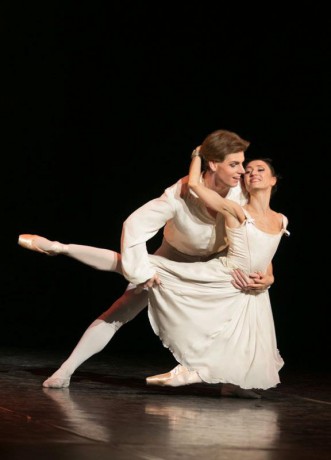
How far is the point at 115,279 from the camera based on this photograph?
675 centimetres

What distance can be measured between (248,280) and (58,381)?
0.84 m

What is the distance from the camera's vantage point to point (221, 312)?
4.07 meters

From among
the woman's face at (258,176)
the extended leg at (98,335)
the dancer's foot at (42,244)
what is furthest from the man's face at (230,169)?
the dancer's foot at (42,244)

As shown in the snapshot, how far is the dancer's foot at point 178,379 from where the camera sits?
3973 millimetres

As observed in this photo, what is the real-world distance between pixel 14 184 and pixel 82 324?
0.97 meters

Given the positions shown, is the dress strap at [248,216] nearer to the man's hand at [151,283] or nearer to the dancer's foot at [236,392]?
the man's hand at [151,283]

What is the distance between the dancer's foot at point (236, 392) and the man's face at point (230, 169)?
803 millimetres

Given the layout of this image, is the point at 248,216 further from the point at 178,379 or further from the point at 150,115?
the point at 150,115

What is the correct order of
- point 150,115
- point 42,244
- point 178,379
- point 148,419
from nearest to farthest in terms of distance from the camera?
1. point 148,419
2. point 178,379
3. point 42,244
4. point 150,115

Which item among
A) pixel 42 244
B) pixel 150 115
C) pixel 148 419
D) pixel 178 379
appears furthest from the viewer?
pixel 150 115

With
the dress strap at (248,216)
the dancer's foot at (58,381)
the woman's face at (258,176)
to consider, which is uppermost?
the woman's face at (258,176)

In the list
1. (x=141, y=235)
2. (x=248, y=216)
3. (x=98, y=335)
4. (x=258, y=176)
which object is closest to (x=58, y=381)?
(x=98, y=335)

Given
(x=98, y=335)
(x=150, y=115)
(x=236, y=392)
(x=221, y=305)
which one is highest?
(x=150, y=115)

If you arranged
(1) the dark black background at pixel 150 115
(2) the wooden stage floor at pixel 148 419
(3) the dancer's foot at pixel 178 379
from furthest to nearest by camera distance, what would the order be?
1. (1) the dark black background at pixel 150 115
2. (3) the dancer's foot at pixel 178 379
3. (2) the wooden stage floor at pixel 148 419
